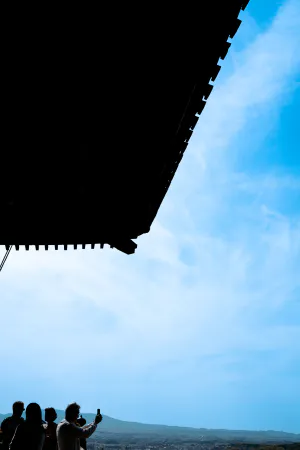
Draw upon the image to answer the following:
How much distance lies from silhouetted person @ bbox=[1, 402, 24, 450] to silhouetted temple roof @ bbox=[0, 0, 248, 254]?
158 inches

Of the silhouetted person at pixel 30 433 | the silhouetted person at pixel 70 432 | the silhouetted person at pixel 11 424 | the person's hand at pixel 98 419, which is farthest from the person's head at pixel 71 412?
the silhouetted person at pixel 11 424

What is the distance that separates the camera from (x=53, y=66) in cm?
320

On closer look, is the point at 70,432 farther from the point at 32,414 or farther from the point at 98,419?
the point at 98,419

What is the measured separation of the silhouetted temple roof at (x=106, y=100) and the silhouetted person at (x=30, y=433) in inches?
125

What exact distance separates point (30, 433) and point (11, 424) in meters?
2.45

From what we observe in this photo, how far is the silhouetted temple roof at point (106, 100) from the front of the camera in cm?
308

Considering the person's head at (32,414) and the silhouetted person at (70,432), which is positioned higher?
the person's head at (32,414)

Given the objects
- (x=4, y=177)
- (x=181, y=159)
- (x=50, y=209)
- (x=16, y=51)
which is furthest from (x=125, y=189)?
(x=16, y=51)

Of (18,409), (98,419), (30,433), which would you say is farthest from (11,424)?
(30,433)

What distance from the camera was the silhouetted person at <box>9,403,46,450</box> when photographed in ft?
14.5

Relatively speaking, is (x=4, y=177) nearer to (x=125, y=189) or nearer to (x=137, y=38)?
(x=125, y=189)

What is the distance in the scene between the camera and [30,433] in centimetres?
446

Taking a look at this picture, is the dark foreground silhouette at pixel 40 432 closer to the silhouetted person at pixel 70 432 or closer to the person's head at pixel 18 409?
the silhouetted person at pixel 70 432

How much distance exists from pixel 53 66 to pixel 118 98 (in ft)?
2.50
